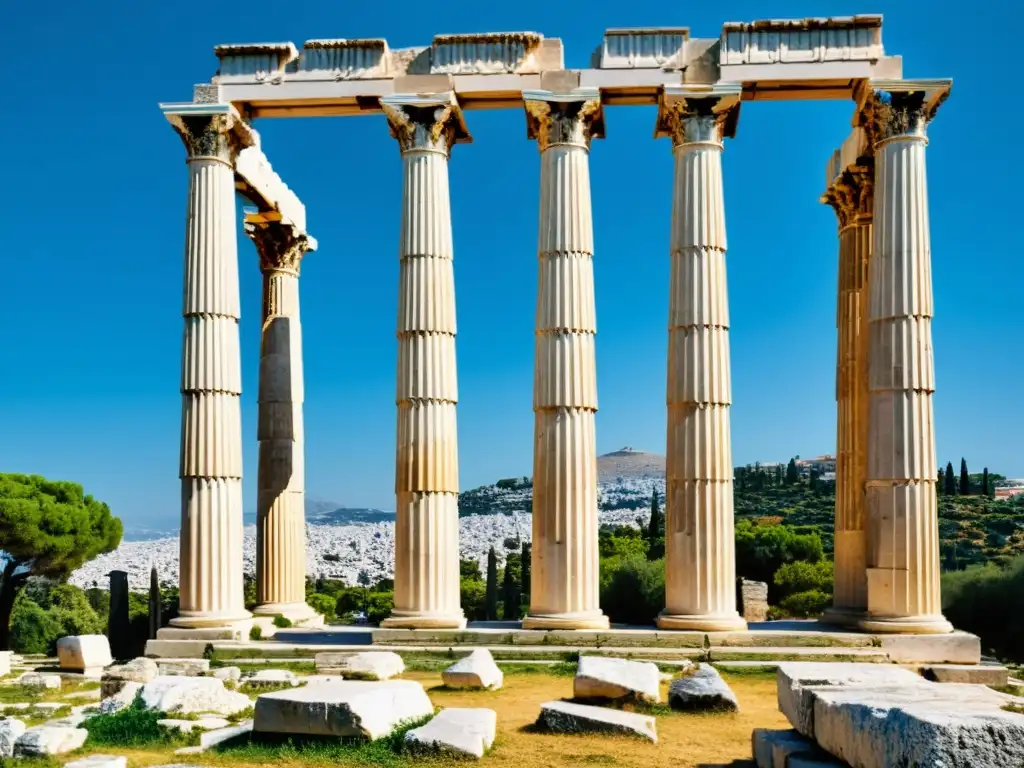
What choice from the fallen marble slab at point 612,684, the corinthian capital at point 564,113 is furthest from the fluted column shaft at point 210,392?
the fallen marble slab at point 612,684

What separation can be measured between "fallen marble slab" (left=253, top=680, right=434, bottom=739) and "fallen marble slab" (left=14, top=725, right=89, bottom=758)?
8.71ft

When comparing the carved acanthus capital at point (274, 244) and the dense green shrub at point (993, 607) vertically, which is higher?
the carved acanthus capital at point (274, 244)

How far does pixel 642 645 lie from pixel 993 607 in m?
14.5

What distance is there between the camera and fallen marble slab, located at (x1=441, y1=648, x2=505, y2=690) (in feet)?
72.0

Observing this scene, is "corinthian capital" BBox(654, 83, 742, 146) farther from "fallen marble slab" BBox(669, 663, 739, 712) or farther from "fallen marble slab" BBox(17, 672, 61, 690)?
"fallen marble slab" BBox(17, 672, 61, 690)

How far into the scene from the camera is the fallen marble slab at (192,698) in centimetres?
1888

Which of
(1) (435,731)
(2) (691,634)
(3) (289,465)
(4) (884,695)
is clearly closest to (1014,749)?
(4) (884,695)

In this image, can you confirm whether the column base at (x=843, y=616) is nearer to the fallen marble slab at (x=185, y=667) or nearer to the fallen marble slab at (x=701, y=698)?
the fallen marble slab at (x=701, y=698)

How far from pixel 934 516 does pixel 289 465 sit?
18.6m

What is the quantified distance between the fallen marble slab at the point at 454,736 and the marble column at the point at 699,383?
11.3 m

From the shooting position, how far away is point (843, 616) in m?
29.0

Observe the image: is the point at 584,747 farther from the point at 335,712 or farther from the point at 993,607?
the point at 993,607


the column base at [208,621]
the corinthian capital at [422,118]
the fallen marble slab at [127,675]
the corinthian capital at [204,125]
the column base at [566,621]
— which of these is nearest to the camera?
the fallen marble slab at [127,675]

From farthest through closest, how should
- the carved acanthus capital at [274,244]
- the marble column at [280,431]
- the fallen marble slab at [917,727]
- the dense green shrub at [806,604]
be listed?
the dense green shrub at [806,604] < the carved acanthus capital at [274,244] < the marble column at [280,431] < the fallen marble slab at [917,727]
